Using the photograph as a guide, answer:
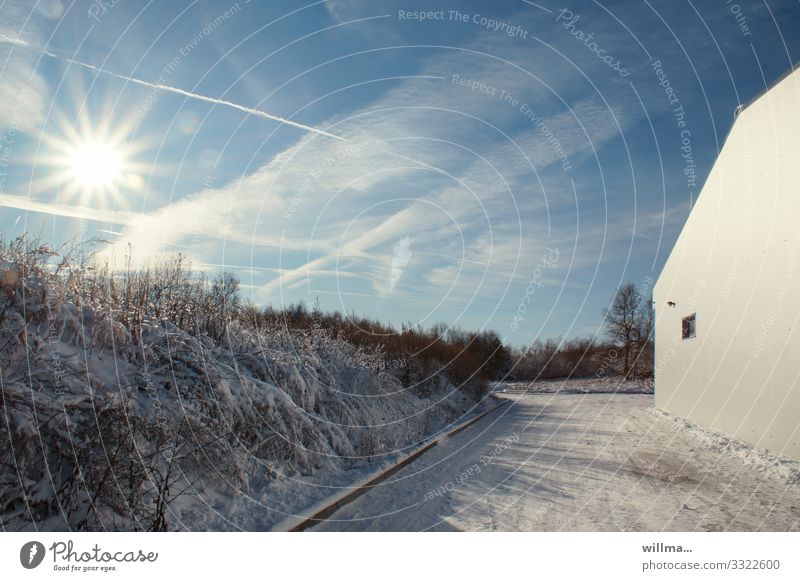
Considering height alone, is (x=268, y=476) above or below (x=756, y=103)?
below

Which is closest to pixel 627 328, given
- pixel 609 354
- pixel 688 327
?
pixel 609 354

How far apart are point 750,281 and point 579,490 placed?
691cm

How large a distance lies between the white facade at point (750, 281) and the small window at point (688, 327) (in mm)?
181

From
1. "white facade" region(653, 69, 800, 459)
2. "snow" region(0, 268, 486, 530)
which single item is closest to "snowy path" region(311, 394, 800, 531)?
"snow" region(0, 268, 486, 530)

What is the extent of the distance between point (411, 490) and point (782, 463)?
6.35m

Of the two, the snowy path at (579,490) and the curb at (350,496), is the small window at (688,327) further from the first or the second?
the curb at (350,496)

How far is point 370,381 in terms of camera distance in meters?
15.0

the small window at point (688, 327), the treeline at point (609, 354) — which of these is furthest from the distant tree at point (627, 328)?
the small window at point (688, 327)

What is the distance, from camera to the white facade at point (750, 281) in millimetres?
10188

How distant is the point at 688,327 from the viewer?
17344 mm

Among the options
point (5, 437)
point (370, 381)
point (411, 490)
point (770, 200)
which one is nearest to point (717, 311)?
point (770, 200)

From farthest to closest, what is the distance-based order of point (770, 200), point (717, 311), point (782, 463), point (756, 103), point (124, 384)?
point (717, 311)
point (756, 103)
point (770, 200)
point (782, 463)
point (124, 384)

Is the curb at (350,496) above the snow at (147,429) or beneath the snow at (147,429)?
beneath
